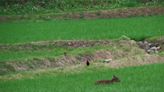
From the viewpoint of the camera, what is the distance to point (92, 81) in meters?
16.3

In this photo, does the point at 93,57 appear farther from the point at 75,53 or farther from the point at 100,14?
the point at 100,14

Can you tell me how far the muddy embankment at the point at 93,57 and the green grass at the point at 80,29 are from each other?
5.14ft

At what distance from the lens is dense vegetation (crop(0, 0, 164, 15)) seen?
43562 mm

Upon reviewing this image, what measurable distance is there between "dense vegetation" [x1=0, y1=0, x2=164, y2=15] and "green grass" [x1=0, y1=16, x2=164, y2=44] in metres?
6.52

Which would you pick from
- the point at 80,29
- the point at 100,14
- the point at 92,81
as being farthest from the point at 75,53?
the point at 100,14

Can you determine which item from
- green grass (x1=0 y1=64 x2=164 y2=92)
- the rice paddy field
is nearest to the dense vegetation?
the rice paddy field

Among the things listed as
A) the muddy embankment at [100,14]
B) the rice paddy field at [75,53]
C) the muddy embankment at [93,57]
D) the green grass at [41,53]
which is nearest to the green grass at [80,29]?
the rice paddy field at [75,53]

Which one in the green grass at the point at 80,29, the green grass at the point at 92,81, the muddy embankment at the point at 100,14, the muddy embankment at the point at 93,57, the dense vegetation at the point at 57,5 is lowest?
the dense vegetation at the point at 57,5

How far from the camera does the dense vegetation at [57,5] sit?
4356cm

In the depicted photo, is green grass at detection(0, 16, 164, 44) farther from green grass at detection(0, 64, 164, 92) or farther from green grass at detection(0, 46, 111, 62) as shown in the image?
green grass at detection(0, 64, 164, 92)

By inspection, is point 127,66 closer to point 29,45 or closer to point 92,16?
point 29,45

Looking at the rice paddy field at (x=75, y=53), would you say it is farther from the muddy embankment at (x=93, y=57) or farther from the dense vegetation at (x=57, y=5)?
the dense vegetation at (x=57, y=5)

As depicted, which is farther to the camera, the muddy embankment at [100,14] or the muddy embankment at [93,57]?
the muddy embankment at [100,14]

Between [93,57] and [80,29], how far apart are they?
8485 millimetres
